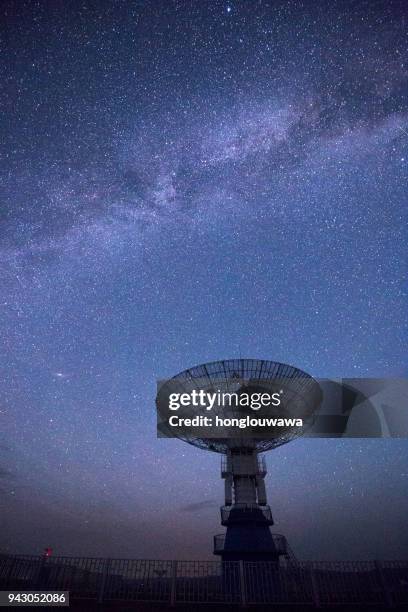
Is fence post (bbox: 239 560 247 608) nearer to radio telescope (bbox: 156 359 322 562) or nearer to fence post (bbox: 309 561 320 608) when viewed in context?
fence post (bbox: 309 561 320 608)

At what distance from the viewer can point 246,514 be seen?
29.8 m

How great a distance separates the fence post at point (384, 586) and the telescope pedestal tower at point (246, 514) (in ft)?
49.0

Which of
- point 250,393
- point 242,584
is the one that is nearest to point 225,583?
point 242,584

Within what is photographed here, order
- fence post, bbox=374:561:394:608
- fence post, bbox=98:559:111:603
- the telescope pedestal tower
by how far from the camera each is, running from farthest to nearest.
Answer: the telescope pedestal tower < fence post, bbox=374:561:394:608 < fence post, bbox=98:559:111:603

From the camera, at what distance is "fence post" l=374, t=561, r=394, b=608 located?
1373 centimetres

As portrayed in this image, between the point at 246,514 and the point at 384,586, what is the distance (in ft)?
56.3

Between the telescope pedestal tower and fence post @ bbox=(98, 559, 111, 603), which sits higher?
the telescope pedestal tower

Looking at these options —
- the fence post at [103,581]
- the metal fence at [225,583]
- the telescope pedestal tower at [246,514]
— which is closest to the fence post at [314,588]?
the metal fence at [225,583]

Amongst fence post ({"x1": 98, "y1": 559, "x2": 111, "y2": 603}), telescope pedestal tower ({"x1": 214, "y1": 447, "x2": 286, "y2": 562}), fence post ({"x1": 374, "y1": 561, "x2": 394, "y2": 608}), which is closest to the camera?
fence post ({"x1": 98, "y1": 559, "x2": 111, "y2": 603})

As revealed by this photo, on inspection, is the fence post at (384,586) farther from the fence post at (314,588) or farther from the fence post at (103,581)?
the fence post at (103,581)

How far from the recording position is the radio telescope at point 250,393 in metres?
28.5

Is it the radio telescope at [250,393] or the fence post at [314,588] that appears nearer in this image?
the fence post at [314,588]

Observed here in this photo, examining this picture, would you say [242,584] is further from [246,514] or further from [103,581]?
[246,514]

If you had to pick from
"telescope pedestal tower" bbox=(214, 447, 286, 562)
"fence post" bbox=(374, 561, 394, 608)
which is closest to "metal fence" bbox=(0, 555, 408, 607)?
"fence post" bbox=(374, 561, 394, 608)
